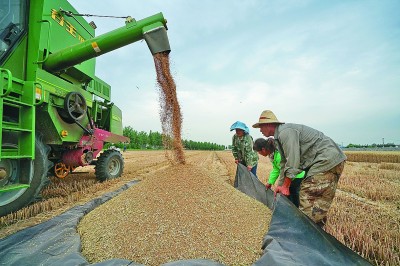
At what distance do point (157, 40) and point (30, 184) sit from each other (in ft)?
8.80

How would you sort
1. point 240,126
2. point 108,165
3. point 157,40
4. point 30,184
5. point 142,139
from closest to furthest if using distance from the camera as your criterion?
1. point 30,184
2. point 157,40
3. point 240,126
4. point 108,165
5. point 142,139

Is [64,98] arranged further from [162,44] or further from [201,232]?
[201,232]

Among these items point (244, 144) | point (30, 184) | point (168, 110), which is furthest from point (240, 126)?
point (30, 184)

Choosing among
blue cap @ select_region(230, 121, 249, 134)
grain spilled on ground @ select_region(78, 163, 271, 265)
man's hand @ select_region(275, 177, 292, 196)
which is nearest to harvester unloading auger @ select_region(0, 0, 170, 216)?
grain spilled on ground @ select_region(78, 163, 271, 265)

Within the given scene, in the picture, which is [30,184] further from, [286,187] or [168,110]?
[286,187]

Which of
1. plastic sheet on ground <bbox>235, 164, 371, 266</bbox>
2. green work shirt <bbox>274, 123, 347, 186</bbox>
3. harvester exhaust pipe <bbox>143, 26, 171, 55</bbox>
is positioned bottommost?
plastic sheet on ground <bbox>235, 164, 371, 266</bbox>

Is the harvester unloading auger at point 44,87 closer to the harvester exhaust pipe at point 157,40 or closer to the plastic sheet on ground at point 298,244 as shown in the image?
the harvester exhaust pipe at point 157,40

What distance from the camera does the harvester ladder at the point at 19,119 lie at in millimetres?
3073

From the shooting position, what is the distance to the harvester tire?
10.7 feet

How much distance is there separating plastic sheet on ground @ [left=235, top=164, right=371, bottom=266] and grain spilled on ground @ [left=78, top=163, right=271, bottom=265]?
18cm

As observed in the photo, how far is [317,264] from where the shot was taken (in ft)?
6.30

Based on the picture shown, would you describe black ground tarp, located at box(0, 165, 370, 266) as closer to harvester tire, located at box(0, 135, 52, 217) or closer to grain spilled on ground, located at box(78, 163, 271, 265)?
grain spilled on ground, located at box(78, 163, 271, 265)

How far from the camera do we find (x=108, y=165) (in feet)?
20.2

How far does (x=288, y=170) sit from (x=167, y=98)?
7.38 feet
